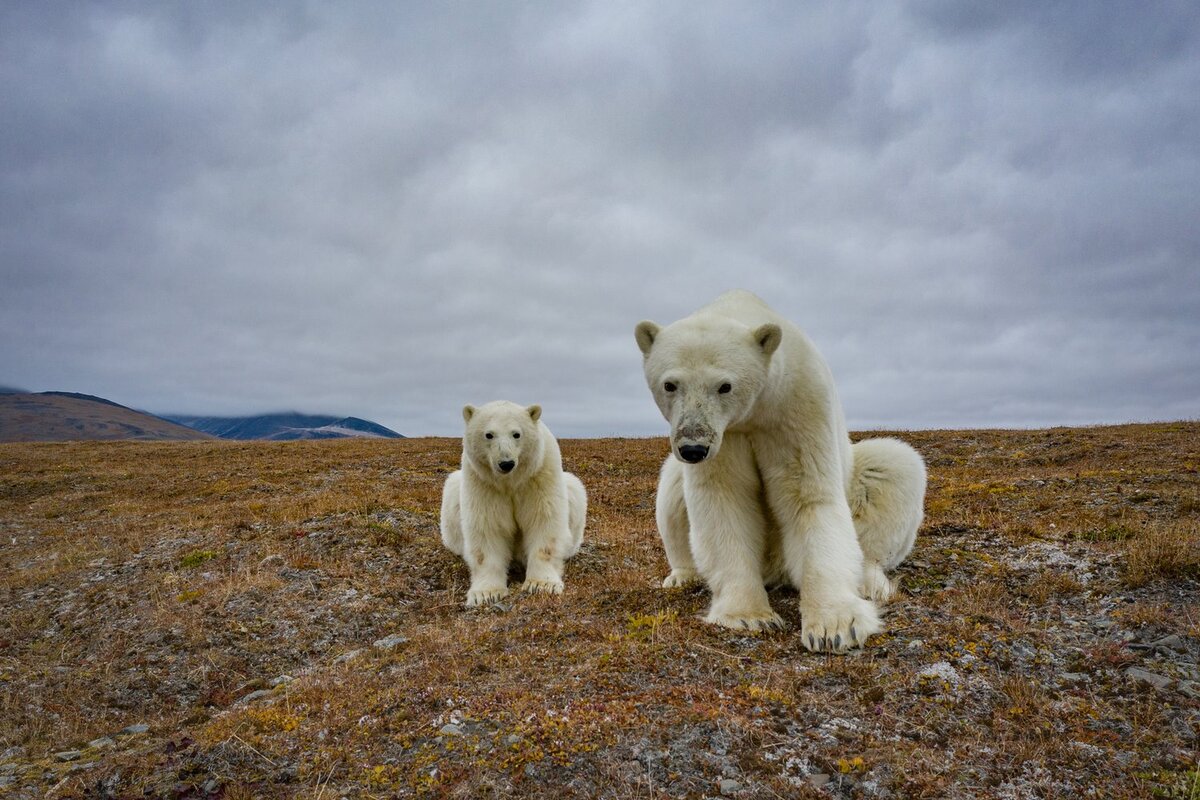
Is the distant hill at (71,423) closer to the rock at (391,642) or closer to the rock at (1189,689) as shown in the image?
the rock at (391,642)

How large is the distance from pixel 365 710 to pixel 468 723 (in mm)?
928

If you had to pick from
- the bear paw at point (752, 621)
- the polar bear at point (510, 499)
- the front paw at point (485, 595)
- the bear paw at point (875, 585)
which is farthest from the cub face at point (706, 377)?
the front paw at point (485, 595)

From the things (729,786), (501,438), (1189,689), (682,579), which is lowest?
(729,786)

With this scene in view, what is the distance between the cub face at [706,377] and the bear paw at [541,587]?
14.3 feet

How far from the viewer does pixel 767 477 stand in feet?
17.4

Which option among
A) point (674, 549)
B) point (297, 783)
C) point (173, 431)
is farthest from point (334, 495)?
point (173, 431)

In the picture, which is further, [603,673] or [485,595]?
[485,595]

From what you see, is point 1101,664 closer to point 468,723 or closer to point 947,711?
point 947,711

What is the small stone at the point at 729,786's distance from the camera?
3.20 metres

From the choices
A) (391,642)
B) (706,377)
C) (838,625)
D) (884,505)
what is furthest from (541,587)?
(706,377)

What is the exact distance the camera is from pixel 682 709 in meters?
3.90

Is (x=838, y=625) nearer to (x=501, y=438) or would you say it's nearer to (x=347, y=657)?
(x=347, y=657)

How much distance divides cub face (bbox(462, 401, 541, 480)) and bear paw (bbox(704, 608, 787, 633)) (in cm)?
423

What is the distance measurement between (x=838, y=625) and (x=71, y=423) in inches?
8688
